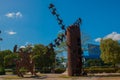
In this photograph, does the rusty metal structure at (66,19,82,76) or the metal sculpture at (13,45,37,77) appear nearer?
the rusty metal structure at (66,19,82,76)

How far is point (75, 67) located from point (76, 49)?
6.71ft

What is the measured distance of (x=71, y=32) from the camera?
35.6m

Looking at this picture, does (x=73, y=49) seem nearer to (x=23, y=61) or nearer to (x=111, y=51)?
(x=23, y=61)

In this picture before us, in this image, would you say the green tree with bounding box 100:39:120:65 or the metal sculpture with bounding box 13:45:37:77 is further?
the green tree with bounding box 100:39:120:65

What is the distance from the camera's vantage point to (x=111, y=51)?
228 feet

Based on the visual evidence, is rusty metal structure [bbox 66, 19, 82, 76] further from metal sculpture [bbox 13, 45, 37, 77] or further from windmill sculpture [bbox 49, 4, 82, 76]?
metal sculpture [bbox 13, 45, 37, 77]

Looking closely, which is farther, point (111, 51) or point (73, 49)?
point (111, 51)

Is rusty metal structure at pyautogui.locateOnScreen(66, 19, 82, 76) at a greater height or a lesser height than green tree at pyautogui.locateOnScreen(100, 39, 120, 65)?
lesser

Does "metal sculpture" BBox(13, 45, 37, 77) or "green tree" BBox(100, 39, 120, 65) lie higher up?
"green tree" BBox(100, 39, 120, 65)

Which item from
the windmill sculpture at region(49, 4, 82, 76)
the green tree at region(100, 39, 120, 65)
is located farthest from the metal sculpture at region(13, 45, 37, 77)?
the green tree at region(100, 39, 120, 65)

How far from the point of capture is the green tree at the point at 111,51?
6831cm

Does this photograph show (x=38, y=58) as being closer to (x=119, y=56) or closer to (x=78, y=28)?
(x=119, y=56)

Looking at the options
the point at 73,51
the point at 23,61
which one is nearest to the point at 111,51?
the point at 23,61

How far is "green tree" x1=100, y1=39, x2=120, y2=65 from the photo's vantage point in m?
68.3
